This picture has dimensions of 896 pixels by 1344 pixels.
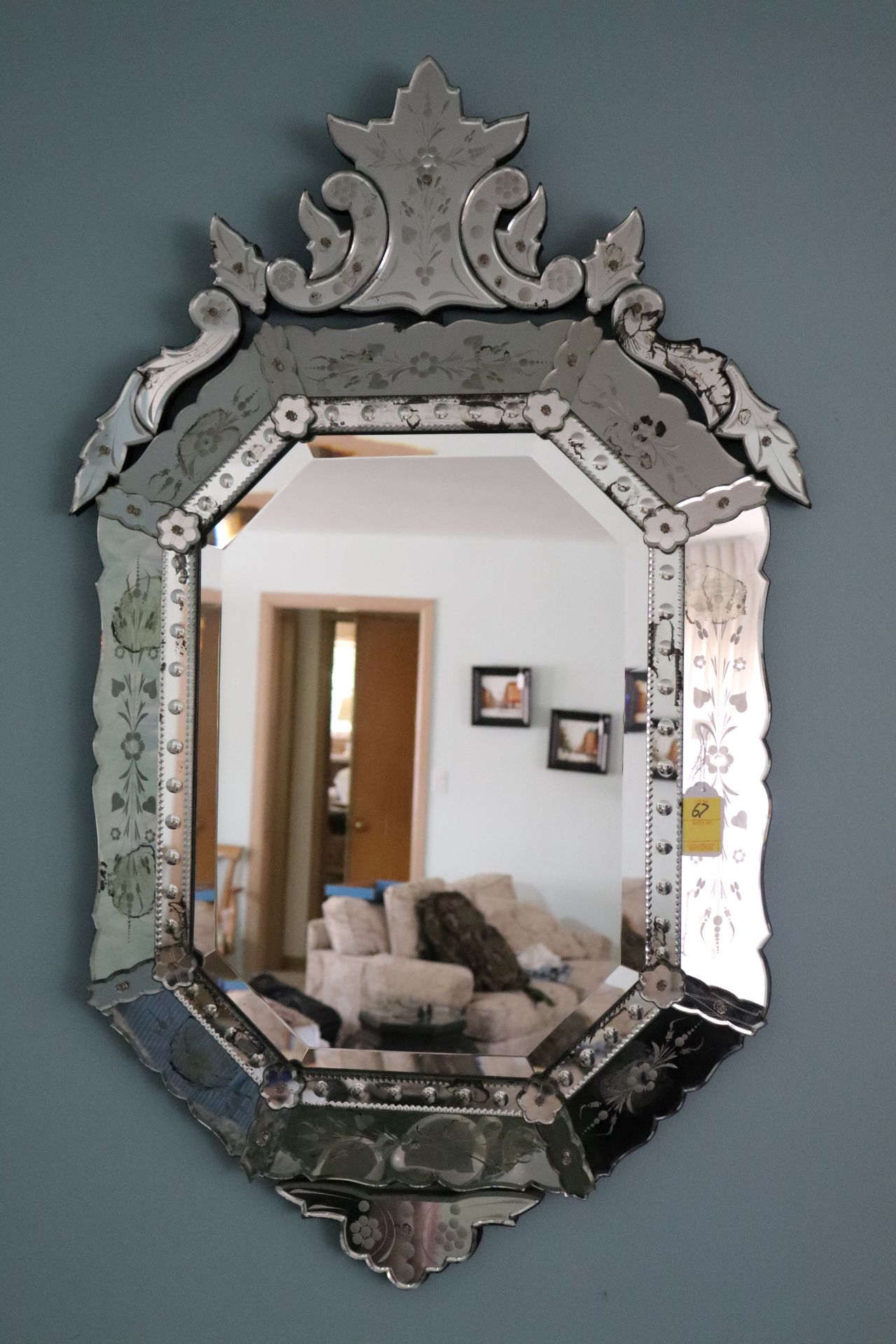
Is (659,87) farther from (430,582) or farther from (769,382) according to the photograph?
(430,582)

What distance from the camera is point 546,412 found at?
107cm

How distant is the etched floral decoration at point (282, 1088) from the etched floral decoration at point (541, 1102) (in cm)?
26

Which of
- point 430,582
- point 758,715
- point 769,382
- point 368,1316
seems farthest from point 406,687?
point 368,1316

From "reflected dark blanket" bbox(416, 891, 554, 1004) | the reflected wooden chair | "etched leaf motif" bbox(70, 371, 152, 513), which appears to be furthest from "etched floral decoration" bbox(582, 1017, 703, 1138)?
"etched leaf motif" bbox(70, 371, 152, 513)

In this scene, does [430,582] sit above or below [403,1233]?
above

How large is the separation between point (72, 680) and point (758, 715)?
2.66 ft

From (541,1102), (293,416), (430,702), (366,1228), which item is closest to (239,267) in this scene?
(293,416)

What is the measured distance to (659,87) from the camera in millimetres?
1122

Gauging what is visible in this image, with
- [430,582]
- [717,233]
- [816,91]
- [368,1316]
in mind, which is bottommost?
[368,1316]

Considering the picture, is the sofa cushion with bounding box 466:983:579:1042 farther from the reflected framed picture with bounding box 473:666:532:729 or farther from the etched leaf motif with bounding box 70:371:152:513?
the etched leaf motif with bounding box 70:371:152:513

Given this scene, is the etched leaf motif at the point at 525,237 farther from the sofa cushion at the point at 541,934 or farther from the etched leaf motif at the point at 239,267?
the sofa cushion at the point at 541,934

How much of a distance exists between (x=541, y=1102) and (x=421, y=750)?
411mm

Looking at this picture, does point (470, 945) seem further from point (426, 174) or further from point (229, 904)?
point (426, 174)

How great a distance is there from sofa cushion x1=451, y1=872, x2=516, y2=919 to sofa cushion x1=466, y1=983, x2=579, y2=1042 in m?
0.09
